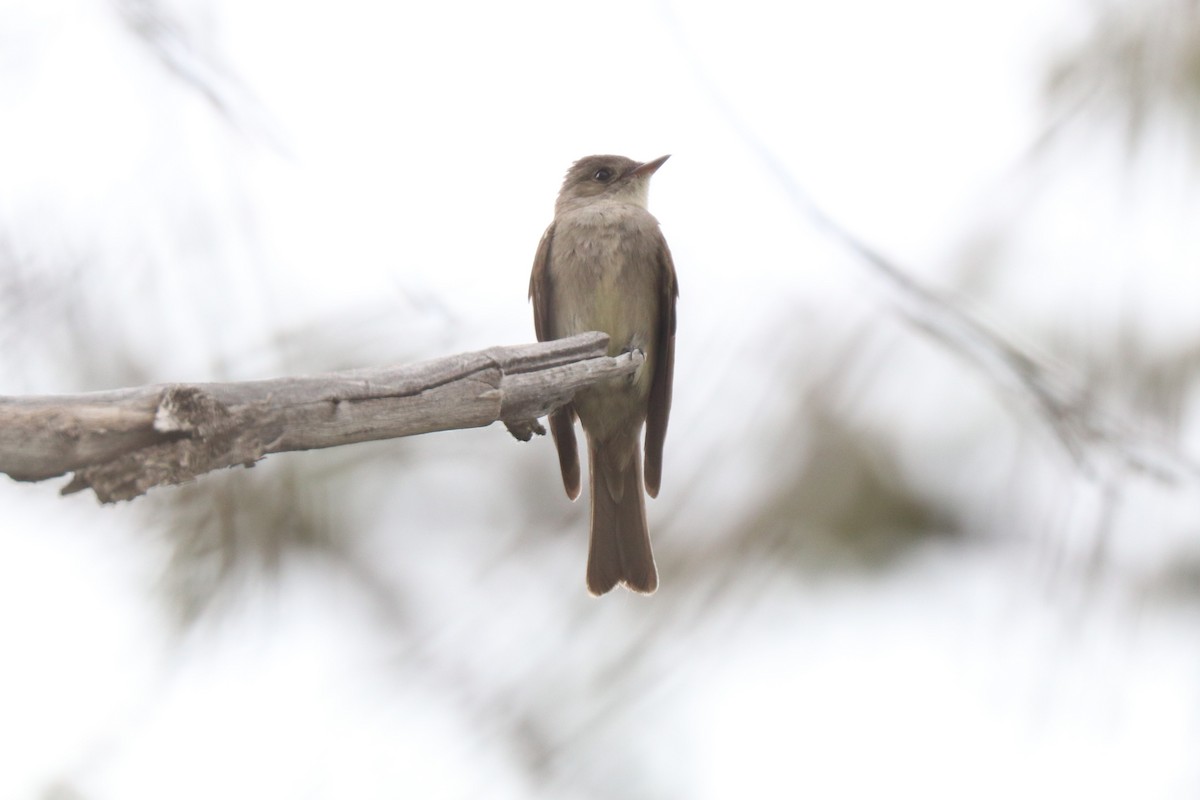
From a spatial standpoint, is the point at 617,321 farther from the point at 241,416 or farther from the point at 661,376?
the point at 241,416

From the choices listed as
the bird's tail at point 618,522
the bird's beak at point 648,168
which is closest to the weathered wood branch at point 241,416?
the bird's tail at point 618,522

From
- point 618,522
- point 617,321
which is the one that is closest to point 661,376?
point 617,321

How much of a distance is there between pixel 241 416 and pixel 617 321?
2028 millimetres

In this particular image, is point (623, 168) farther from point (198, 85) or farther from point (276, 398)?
point (276, 398)

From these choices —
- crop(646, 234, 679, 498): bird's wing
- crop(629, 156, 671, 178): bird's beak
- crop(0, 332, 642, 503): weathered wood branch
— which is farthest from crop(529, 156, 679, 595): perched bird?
crop(0, 332, 642, 503): weathered wood branch

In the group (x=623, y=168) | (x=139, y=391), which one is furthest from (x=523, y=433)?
(x=623, y=168)

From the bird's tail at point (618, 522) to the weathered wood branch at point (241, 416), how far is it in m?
0.98

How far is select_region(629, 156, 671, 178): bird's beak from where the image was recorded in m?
4.01

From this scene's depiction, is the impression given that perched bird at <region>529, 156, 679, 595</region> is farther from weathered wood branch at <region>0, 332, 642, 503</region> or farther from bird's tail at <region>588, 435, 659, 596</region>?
weathered wood branch at <region>0, 332, 642, 503</region>

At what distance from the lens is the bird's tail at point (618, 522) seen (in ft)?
10.2

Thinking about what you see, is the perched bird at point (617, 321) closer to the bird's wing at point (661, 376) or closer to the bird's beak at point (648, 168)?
Answer: the bird's wing at point (661, 376)

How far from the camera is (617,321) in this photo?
11.6 ft

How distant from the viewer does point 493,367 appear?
6.76 ft

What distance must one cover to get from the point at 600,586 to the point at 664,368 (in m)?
0.80
